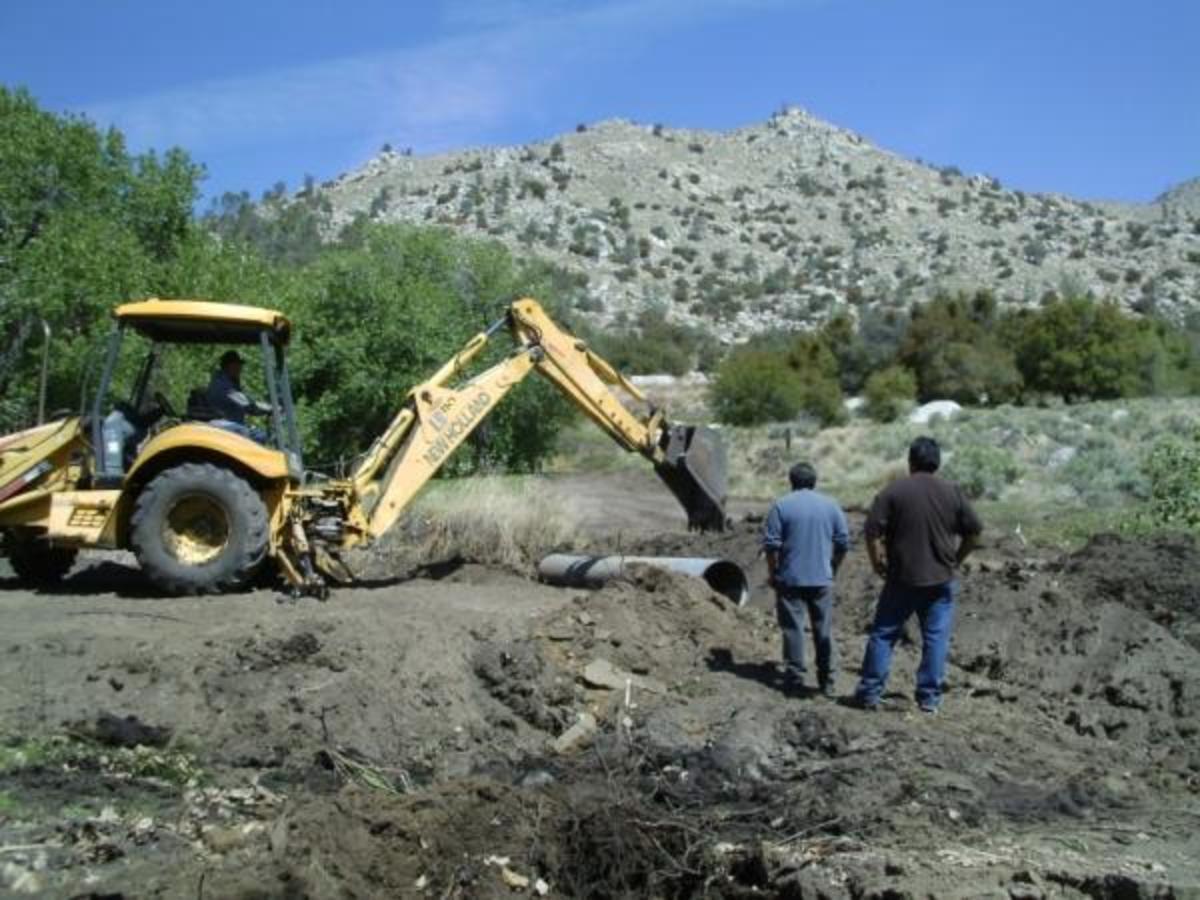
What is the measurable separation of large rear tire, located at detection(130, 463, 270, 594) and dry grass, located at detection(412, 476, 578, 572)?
13.0ft

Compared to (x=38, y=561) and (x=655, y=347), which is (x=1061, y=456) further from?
(x=655, y=347)

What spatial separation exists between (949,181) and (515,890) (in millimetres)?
93138

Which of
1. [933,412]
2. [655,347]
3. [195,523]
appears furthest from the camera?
[655,347]

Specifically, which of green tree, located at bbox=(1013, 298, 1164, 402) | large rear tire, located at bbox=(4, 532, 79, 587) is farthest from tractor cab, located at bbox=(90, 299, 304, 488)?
green tree, located at bbox=(1013, 298, 1164, 402)

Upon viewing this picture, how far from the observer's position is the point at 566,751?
30.2 ft

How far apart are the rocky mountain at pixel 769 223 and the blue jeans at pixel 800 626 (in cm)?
6028

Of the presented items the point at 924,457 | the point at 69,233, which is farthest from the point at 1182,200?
the point at 924,457

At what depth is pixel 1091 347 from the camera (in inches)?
1858

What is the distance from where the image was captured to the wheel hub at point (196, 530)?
11.9 m

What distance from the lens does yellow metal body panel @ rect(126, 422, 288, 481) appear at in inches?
469

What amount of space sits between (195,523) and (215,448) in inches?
27.7

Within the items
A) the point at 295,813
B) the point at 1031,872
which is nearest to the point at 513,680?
the point at 295,813

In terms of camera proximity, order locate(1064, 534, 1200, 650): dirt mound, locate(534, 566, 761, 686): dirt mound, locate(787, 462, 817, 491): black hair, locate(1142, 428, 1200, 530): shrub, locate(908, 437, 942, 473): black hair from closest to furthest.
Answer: locate(908, 437, 942, 473): black hair → locate(787, 462, 817, 491): black hair → locate(534, 566, 761, 686): dirt mound → locate(1064, 534, 1200, 650): dirt mound → locate(1142, 428, 1200, 530): shrub

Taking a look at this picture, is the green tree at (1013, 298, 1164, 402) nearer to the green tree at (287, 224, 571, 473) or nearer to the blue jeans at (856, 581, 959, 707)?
the green tree at (287, 224, 571, 473)
